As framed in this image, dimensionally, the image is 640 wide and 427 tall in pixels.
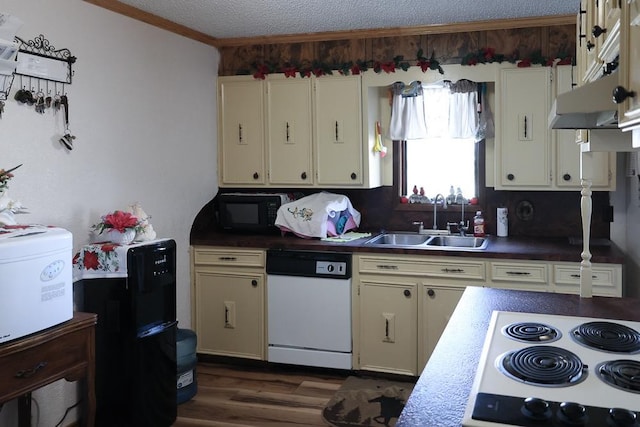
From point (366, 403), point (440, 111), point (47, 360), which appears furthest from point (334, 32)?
point (47, 360)

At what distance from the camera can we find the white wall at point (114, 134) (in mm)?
3045

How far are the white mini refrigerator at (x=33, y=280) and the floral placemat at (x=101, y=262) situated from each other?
0.49 meters

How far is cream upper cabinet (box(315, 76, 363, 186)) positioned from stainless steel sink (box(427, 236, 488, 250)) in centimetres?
67

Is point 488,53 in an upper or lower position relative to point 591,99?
upper

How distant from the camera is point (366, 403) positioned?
3643 mm

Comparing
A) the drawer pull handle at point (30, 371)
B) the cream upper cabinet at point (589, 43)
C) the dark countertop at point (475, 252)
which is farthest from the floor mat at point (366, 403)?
the cream upper cabinet at point (589, 43)

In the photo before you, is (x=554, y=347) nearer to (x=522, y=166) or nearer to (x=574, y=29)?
(x=522, y=166)

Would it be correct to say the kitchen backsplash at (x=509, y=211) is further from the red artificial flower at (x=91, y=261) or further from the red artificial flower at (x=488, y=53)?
the red artificial flower at (x=91, y=261)

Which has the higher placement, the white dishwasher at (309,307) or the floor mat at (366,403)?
the white dishwasher at (309,307)

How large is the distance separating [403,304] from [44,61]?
248cm

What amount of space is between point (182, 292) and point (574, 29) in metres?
3.16

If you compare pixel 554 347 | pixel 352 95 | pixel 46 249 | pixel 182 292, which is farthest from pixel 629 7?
pixel 182 292

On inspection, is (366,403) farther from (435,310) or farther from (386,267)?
(386,267)

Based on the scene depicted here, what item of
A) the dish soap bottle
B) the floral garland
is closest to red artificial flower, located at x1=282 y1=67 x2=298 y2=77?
the floral garland
